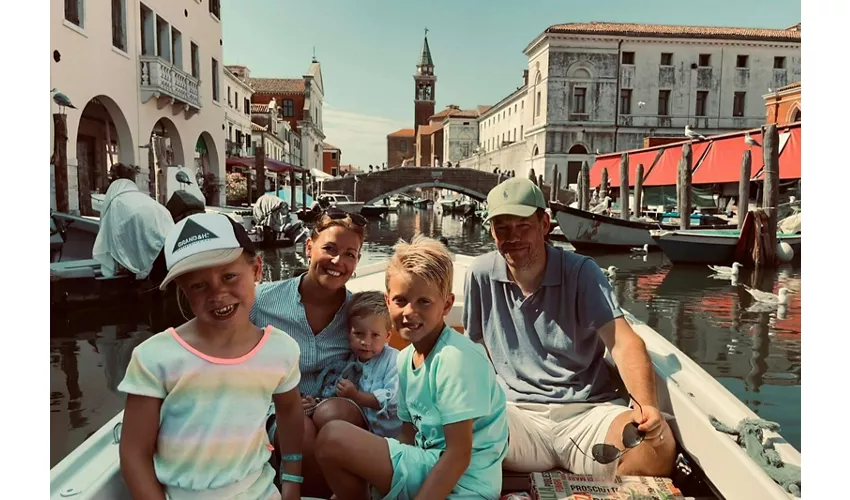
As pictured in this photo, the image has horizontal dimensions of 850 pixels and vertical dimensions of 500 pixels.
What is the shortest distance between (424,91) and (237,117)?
146 ft

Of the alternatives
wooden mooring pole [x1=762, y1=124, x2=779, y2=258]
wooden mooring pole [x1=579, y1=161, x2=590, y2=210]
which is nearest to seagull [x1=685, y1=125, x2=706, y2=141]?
wooden mooring pole [x1=579, y1=161, x2=590, y2=210]

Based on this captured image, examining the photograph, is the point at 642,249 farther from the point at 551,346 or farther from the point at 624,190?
the point at 551,346

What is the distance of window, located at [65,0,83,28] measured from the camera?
796 centimetres

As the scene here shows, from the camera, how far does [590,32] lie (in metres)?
28.4

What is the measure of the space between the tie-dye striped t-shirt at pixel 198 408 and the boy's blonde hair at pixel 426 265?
0.36 m

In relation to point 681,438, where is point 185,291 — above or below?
above

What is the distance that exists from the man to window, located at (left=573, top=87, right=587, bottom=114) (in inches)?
1154

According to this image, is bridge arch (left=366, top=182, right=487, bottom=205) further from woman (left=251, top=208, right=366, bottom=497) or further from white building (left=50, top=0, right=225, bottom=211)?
woman (left=251, top=208, right=366, bottom=497)

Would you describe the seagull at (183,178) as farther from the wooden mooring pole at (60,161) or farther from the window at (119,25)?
the window at (119,25)

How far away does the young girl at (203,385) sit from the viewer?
3.80 ft
